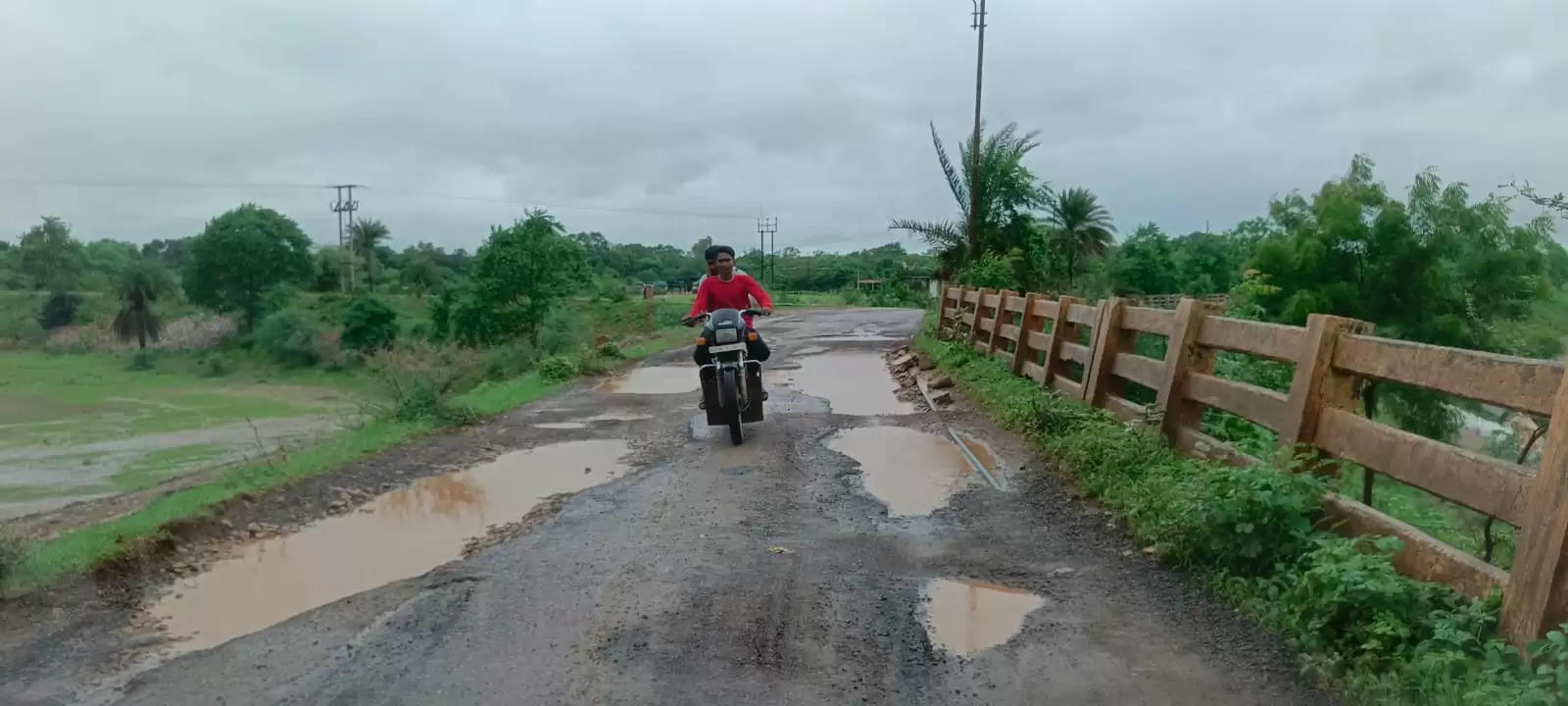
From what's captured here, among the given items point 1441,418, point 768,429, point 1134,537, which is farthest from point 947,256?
point 1134,537

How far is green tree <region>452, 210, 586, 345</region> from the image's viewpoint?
110 ft

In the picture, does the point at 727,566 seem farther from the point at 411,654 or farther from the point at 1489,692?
the point at 1489,692

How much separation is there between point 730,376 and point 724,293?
3.46ft

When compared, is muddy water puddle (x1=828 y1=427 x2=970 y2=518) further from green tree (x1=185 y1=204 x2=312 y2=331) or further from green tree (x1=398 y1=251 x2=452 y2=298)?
green tree (x1=398 y1=251 x2=452 y2=298)

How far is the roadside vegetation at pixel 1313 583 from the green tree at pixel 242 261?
65569mm

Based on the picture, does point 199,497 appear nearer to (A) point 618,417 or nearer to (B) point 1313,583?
(A) point 618,417

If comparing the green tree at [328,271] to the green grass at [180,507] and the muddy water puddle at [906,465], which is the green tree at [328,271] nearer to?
the green grass at [180,507]

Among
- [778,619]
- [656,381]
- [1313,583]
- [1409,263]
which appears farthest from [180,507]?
[1409,263]

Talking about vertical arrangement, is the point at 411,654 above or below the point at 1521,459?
below

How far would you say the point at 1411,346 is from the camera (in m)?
4.07

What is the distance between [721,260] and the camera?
9211mm

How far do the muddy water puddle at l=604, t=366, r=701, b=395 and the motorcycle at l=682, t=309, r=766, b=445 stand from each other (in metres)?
3.88

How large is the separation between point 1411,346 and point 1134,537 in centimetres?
170

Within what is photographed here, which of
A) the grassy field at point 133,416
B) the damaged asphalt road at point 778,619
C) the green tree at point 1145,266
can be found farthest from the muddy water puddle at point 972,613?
the green tree at point 1145,266
